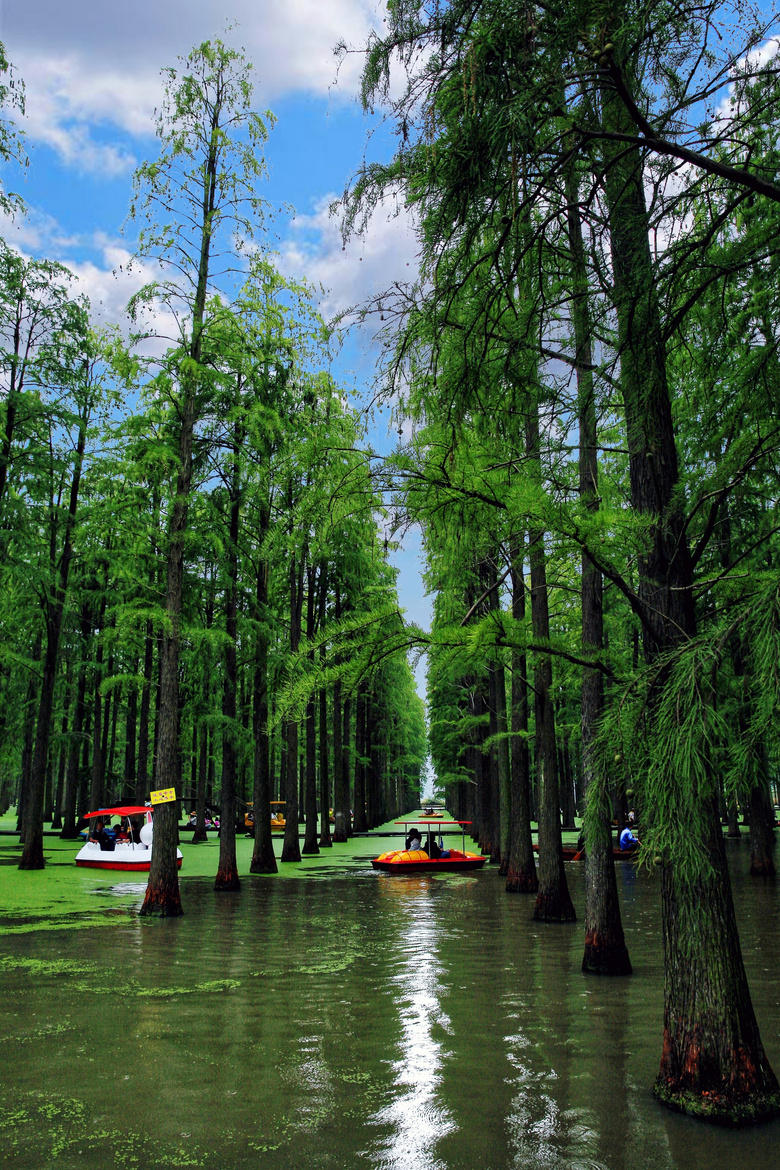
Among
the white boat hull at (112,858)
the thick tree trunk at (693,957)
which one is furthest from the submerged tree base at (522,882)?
the thick tree trunk at (693,957)

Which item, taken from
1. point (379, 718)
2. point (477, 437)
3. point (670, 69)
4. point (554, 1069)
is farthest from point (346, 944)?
point (379, 718)

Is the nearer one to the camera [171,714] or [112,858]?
[171,714]

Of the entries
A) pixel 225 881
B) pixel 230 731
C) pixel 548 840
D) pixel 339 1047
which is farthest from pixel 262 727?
pixel 339 1047

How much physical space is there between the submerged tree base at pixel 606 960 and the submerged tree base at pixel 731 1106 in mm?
4716

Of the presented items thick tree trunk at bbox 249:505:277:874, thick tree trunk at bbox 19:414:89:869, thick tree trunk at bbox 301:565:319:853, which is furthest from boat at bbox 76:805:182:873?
thick tree trunk at bbox 301:565:319:853

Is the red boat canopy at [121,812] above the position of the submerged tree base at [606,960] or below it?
above

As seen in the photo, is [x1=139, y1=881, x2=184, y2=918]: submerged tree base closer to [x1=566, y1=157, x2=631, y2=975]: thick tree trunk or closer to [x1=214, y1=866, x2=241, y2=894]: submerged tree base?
[x1=214, y1=866, x2=241, y2=894]: submerged tree base

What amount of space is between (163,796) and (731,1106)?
11.0 m

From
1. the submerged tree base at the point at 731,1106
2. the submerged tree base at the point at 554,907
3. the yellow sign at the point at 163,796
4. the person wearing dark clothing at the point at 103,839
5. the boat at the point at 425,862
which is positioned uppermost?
the yellow sign at the point at 163,796

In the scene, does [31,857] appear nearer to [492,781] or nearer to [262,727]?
[262,727]

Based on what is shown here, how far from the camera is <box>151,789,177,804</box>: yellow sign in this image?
45.7 feet

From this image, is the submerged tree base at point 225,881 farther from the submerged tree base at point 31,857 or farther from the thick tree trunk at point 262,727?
the submerged tree base at point 31,857

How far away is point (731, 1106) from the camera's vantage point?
4895mm

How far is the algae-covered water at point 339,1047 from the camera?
4.68 metres
